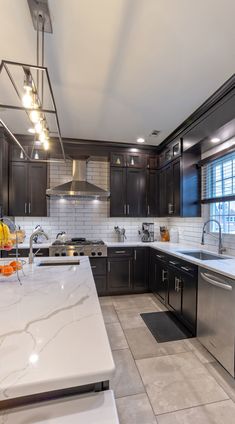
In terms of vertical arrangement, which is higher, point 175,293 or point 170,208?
point 170,208

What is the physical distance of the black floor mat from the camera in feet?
8.25

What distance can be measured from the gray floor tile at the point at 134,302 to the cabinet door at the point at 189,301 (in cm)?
77

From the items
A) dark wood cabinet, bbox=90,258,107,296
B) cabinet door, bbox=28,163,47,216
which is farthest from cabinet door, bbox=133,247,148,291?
cabinet door, bbox=28,163,47,216

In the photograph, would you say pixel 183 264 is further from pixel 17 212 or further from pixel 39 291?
pixel 17 212

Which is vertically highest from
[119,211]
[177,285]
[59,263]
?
[119,211]

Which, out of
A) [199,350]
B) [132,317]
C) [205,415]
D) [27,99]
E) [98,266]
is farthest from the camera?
[98,266]

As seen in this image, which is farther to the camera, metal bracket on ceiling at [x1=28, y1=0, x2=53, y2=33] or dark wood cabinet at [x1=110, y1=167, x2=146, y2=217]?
dark wood cabinet at [x1=110, y1=167, x2=146, y2=217]

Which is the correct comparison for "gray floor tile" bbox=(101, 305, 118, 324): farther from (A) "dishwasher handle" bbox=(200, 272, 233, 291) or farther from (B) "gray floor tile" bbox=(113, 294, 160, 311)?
(A) "dishwasher handle" bbox=(200, 272, 233, 291)

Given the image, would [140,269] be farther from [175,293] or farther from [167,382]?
[167,382]

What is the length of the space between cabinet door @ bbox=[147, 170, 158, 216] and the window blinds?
103cm

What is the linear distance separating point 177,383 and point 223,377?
42 centimetres

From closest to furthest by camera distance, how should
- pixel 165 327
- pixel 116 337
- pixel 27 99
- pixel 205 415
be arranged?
pixel 27 99, pixel 205 415, pixel 116 337, pixel 165 327

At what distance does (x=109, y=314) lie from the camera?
122 inches

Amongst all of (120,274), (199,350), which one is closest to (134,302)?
(120,274)
